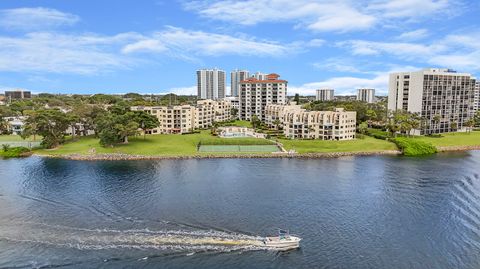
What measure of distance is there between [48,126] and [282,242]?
63.8 meters

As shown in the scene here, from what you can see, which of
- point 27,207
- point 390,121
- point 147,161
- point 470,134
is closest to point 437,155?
point 390,121

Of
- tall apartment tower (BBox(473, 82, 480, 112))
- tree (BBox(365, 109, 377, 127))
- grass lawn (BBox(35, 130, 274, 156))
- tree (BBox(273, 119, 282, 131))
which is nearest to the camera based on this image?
grass lawn (BBox(35, 130, 274, 156))

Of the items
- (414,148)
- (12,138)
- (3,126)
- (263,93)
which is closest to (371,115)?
(414,148)

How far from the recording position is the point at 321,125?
3575 inches

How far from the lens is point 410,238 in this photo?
33.5 m

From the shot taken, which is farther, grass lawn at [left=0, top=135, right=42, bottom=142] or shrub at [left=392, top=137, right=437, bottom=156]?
grass lawn at [left=0, top=135, right=42, bottom=142]

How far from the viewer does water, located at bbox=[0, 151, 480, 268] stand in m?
29.5

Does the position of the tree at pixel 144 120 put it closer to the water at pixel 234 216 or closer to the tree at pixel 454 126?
the water at pixel 234 216

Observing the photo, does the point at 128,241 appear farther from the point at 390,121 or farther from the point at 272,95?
the point at 272,95

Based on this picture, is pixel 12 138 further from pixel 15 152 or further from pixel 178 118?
pixel 178 118

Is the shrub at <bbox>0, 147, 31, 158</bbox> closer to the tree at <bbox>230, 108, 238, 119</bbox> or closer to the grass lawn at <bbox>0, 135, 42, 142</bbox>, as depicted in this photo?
the grass lawn at <bbox>0, 135, 42, 142</bbox>

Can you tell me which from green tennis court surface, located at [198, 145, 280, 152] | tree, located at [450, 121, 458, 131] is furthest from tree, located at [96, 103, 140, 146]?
tree, located at [450, 121, 458, 131]

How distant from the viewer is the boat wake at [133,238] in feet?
101

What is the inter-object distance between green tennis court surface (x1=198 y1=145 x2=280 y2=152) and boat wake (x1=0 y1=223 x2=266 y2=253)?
45.1 meters
